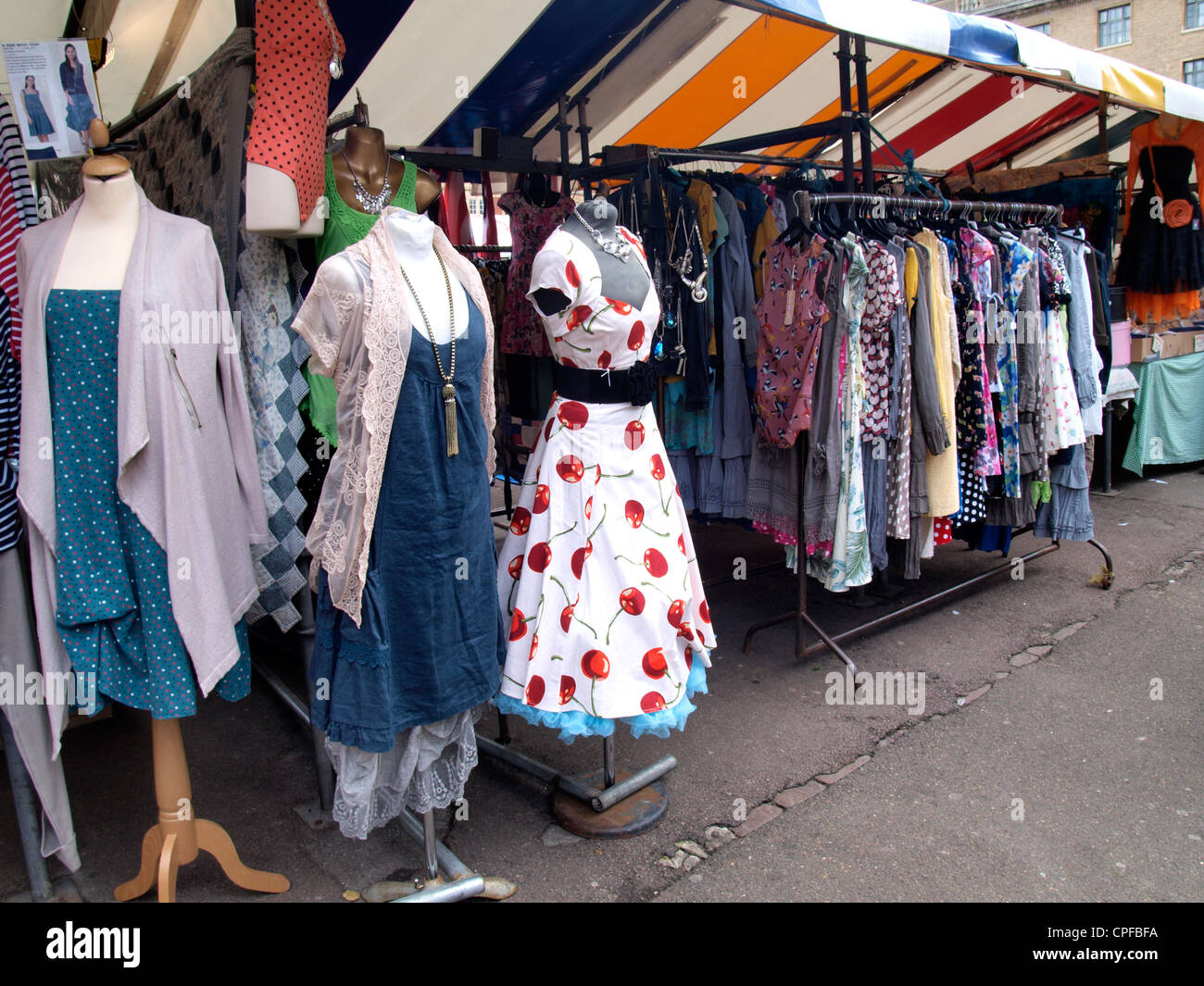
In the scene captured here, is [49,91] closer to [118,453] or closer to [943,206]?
[118,453]

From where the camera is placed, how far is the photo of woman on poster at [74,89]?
2438 mm

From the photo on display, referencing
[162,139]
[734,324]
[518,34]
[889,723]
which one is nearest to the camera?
[162,139]

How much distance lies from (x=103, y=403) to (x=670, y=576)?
1.63m

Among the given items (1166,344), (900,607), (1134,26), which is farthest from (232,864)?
(1134,26)

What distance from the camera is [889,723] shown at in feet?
11.3

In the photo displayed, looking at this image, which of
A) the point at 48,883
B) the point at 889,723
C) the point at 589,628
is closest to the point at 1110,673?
the point at 889,723

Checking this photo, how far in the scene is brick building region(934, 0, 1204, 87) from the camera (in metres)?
22.2

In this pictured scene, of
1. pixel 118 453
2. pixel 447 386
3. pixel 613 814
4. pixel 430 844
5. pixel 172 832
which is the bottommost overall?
pixel 613 814

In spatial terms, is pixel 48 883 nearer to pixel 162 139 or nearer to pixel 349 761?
pixel 349 761

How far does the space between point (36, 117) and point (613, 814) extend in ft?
8.96

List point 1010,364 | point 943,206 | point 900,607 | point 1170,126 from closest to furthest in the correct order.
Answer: point 943,206, point 1010,364, point 900,607, point 1170,126

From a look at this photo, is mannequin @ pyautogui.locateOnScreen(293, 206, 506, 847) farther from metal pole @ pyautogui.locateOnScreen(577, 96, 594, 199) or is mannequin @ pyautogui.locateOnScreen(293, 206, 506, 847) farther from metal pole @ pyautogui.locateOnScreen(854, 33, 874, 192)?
metal pole @ pyautogui.locateOnScreen(854, 33, 874, 192)

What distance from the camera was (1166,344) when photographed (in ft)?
22.1

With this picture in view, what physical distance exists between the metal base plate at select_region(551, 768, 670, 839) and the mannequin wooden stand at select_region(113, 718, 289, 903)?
985 mm
